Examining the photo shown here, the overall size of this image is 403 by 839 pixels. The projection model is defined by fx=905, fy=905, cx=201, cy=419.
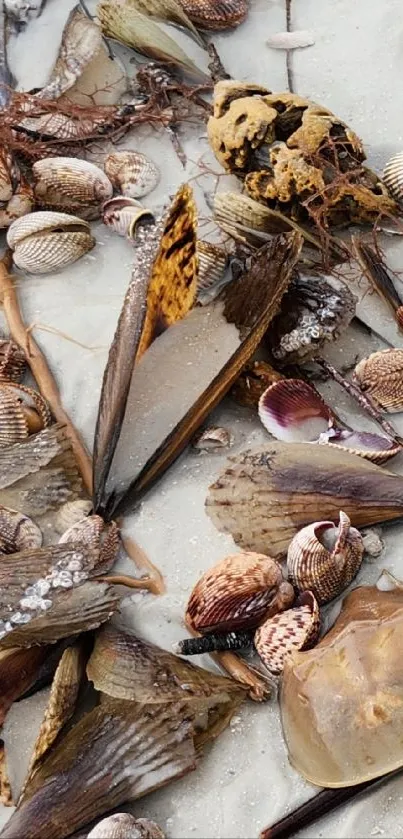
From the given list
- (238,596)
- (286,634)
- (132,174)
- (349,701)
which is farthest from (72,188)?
(349,701)

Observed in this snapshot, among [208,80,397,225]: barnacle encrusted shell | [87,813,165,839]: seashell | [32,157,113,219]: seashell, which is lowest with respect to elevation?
[87,813,165,839]: seashell

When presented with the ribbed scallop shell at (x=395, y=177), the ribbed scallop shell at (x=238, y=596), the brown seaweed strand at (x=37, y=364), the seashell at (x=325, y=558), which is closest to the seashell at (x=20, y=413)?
the brown seaweed strand at (x=37, y=364)

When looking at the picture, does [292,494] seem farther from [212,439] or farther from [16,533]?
[16,533]

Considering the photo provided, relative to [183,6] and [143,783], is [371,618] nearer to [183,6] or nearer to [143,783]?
[143,783]

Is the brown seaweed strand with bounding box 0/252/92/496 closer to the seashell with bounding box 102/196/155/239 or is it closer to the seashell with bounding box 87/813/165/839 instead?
the seashell with bounding box 102/196/155/239

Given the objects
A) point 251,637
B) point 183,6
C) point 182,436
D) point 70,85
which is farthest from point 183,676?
point 183,6

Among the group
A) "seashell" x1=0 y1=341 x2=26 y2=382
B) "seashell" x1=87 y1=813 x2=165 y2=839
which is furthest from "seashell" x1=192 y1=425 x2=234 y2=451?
"seashell" x1=87 y1=813 x2=165 y2=839
